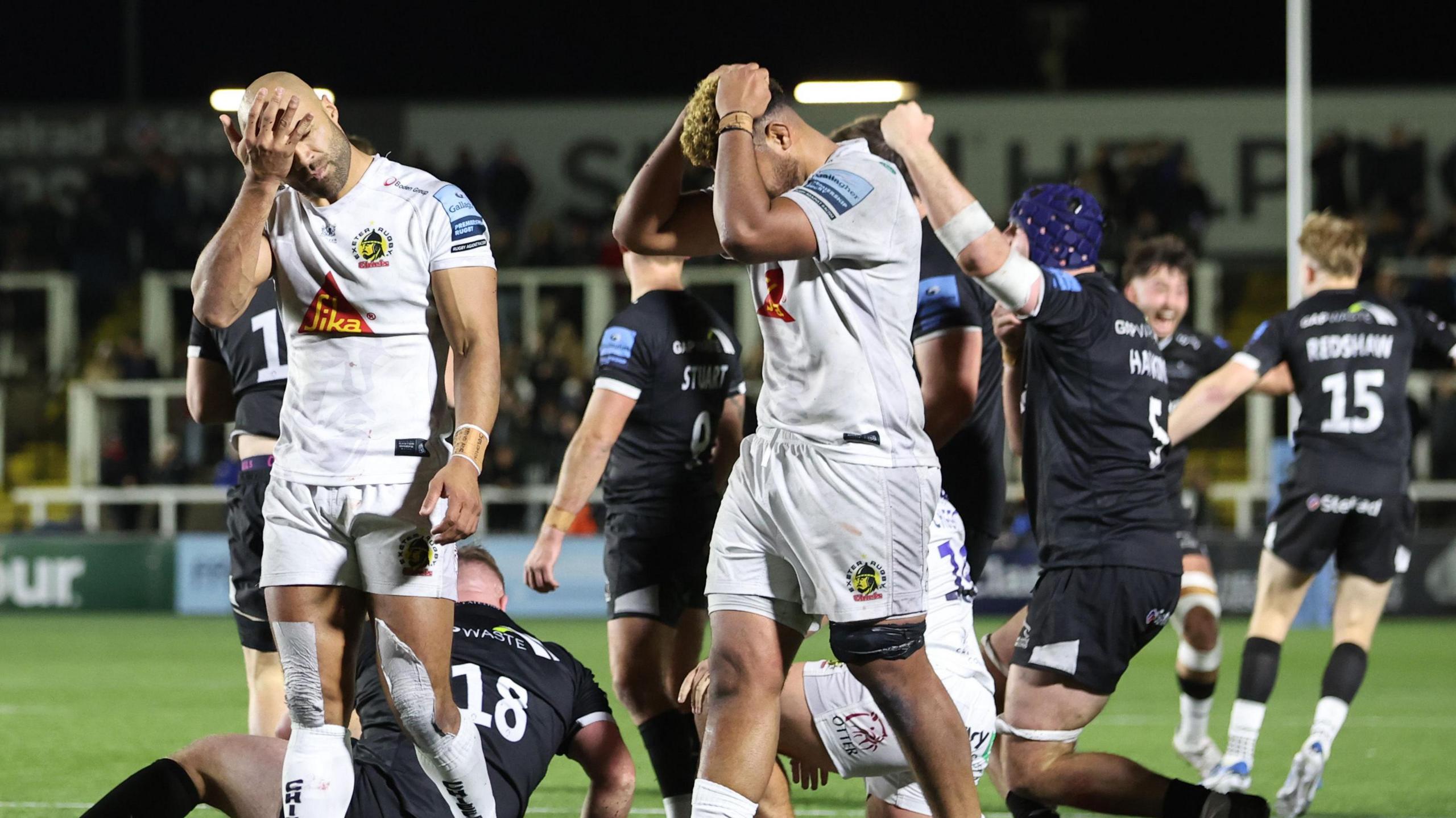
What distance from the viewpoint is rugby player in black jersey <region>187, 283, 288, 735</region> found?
6.39 meters

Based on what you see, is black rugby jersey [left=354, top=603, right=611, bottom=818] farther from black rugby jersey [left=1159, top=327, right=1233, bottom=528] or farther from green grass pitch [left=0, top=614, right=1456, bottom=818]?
black rugby jersey [left=1159, top=327, right=1233, bottom=528]

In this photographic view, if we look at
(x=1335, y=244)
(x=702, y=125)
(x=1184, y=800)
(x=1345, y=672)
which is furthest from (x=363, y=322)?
(x=1335, y=244)

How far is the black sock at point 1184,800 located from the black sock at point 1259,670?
2.23m

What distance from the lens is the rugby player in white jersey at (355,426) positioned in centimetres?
455

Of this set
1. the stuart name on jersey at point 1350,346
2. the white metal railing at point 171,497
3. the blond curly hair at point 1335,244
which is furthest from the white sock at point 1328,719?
the white metal railing at point 171,497

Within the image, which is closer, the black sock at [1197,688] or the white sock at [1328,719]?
the white sock at [1328,719]

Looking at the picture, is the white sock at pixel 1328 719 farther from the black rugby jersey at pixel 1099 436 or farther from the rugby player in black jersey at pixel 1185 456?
the black rugby jersey at pixel 1099 436

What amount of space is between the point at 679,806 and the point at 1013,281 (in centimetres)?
207

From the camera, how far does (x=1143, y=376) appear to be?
5512mm

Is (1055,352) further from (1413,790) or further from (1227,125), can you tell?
(1227,125)

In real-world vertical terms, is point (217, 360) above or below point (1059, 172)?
below

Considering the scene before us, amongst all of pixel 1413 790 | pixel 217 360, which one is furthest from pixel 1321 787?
pixel 217 360

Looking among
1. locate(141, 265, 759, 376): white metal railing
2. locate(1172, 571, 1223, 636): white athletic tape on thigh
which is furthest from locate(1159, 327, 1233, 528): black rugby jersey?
locate(141, 265, 759, 376): white metal railing

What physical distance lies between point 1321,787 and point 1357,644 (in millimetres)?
656
